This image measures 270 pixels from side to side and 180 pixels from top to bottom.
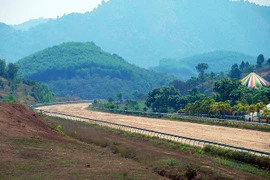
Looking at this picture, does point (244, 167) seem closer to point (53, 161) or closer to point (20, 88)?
point (53, 161)

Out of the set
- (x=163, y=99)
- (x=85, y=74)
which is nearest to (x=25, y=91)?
(x=163, y=99)

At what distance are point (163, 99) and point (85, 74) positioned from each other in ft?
302

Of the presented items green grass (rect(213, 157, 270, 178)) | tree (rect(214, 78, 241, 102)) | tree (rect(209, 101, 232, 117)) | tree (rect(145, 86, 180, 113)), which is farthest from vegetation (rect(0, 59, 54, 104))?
green grass (rect(213, 157, 270, 178))

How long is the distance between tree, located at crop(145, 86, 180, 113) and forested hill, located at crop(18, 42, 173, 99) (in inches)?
2556

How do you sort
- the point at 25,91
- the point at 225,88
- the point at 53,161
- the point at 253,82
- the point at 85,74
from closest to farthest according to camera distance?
1. the point at 53,161
2. the point at 225,88
3. the point at 253,82
4. the point at 25,91
5. the point at 85,74

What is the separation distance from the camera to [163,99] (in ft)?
261

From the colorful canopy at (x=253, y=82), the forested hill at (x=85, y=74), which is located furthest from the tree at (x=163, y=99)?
the forested hill at (x=85, y=74)

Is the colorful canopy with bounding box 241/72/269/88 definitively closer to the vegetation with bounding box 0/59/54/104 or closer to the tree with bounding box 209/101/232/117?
the tree with bounding box 209/101/232/117

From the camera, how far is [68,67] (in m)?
170

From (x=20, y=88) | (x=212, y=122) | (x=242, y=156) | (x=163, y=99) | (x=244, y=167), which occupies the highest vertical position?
(x=20, y=88)

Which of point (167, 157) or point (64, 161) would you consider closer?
point (64, 161)

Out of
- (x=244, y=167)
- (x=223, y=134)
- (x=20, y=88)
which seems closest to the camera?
(x=244, y=167)

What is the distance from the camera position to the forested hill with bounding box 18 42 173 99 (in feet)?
513

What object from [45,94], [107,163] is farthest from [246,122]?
[45,94]
